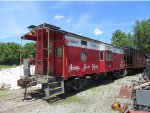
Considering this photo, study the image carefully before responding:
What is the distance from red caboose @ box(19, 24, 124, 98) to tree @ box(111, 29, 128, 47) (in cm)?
5619

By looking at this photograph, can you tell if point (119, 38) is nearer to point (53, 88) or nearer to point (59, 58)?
point (59, 58)

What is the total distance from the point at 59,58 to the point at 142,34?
43.8m

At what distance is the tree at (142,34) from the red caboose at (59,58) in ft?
128

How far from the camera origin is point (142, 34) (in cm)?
5353

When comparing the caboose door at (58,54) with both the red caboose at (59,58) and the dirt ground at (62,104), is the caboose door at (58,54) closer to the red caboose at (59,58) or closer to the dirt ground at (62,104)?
the red caboose at (59,58)

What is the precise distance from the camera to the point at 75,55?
1439 centimetres

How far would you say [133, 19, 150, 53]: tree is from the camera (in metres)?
53.0

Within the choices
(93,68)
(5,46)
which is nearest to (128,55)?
(93,68)

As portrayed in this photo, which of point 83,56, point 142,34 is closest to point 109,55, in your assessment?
point 83,56

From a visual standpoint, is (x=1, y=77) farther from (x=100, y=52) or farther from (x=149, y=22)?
(x=149, y=22)

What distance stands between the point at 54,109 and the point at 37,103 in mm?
1442

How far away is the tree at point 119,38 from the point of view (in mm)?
71494

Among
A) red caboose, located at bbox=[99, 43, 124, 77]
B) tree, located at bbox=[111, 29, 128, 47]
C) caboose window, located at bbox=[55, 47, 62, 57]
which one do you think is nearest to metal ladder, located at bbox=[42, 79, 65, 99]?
caboose window, located at bbox=[55, 47, 62, 57]

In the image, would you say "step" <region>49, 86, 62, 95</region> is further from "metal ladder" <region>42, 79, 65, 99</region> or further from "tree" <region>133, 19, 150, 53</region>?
"tree" <region>133, 19, 150, 53</region>
